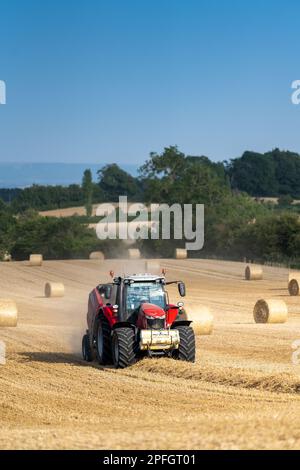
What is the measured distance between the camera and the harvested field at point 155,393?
35.3 ft

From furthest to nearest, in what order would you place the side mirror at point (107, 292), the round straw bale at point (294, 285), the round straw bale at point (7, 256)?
the round straw bale at point (7, 256) → the round straw bale at point (294, 285) → the side mirror at point (107, 292)

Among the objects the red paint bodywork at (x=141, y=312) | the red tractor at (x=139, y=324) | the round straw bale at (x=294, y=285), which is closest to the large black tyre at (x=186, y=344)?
the red tractor at (x=139, y=324)

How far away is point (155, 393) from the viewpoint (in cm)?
1695

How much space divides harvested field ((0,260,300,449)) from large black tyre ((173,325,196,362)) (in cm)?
31

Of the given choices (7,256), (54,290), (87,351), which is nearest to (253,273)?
A: (54,290)

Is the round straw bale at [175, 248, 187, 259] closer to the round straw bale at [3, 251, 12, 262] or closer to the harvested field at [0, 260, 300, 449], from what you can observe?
the round straw bale at [3, 251, 12, 262]

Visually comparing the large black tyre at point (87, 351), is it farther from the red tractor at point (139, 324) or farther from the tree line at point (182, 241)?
the tree line at point (182, 241)

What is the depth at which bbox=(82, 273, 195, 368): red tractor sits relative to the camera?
757 inches

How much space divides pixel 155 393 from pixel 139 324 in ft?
8.59

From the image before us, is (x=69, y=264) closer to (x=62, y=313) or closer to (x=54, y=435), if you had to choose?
(x=62, y=313)

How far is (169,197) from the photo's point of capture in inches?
4053

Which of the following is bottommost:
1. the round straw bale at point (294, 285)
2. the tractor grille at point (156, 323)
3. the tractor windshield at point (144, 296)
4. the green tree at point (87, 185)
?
the round straw bale at point (294, 285)

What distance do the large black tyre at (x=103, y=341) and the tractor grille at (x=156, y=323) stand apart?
3.92 ft

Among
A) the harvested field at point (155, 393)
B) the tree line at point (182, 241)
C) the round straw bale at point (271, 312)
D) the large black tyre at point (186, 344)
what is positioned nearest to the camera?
the harvested field at point (155, 393)
